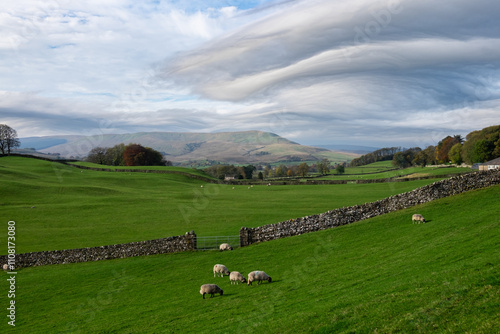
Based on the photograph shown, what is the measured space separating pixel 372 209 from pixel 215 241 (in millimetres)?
12863

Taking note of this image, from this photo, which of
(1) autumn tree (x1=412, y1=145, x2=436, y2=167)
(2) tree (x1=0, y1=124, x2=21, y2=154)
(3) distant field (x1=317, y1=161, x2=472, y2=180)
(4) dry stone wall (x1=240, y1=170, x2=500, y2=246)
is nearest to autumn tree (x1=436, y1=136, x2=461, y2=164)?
(1) autumn tree (x1=412, y1=145, x2=436, y2=167)

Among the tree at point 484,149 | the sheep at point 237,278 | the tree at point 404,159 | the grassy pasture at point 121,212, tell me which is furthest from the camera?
the tree at point 404,159

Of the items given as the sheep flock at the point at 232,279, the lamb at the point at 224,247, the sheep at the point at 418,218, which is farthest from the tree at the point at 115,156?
the sheep at the point at 418,218

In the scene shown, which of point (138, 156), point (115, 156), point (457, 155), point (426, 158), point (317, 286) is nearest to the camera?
point (317, 286)

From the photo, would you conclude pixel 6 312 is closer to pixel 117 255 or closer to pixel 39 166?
pixel 117 255

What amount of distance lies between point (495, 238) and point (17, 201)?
177ft

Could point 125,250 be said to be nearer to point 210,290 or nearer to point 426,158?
point 210,290

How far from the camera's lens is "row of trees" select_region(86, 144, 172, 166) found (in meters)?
125

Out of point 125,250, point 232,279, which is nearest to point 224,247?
point 125,250

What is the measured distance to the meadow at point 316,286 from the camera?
967 centimetres

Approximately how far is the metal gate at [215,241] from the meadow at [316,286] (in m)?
1.05

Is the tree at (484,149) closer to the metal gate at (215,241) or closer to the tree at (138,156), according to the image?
the metal gate at (215,241)

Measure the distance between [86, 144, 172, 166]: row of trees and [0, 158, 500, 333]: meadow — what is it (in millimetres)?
100511

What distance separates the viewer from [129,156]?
124562mm
